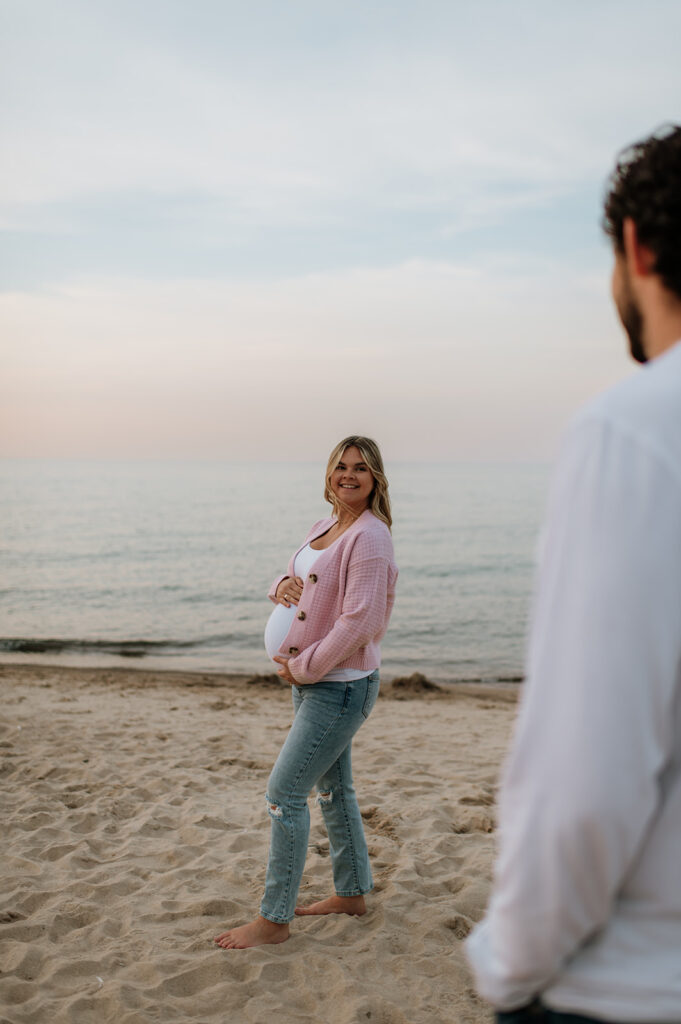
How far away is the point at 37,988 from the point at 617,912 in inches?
133

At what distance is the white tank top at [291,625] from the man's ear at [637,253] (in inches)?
111

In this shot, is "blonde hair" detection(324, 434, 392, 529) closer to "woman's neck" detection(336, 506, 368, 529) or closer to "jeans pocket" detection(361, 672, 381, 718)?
"woman's neck" detection(336, 506, 368, 529)

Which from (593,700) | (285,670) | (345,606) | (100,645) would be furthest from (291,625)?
(100,645)

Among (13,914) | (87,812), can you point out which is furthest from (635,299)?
(87,812)

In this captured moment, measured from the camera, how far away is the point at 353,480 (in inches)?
152

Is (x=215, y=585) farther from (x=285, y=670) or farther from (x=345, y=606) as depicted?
(x=345, y=606)

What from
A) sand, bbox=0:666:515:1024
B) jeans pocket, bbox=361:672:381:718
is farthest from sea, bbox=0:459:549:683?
jeans pocket, bbox=361:672:381:718

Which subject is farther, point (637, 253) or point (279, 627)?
point (279, 627)

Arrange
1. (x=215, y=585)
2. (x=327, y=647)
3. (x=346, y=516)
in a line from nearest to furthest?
(x=327, y=647) → (x=346, y=516) → (x=215, y=585)

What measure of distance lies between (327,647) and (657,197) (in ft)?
9.01

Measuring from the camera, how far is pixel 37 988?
3525 mm

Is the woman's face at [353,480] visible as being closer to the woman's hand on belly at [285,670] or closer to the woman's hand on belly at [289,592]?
the woman's hand on belly at [289,592]

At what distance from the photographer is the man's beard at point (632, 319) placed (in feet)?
4.03

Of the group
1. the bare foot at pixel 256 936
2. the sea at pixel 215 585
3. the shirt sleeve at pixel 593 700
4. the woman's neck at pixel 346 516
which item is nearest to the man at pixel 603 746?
the shirt sleeve at pixel 593 700
